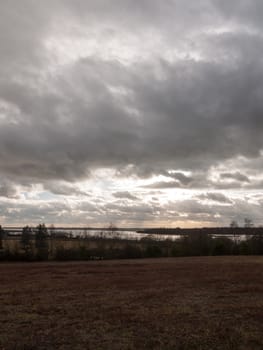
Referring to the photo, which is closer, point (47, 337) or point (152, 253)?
point (47, 337)

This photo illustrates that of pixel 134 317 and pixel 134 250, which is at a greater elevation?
pixel 134 317

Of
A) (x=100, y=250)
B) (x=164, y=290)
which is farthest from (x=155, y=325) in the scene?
(x=100, y=250)

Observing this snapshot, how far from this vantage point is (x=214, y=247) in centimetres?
6662

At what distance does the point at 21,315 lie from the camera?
13977mm

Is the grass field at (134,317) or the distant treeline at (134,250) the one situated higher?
the grass field at (134,317)

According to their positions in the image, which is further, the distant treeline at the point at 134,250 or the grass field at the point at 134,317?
the distant treeline at the point at 134,250

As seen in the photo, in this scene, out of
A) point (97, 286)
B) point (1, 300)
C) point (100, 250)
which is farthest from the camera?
point (100, 250)

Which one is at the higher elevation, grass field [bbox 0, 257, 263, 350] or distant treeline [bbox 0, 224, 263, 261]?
grass field [bbox 0, 257, 263, 350]

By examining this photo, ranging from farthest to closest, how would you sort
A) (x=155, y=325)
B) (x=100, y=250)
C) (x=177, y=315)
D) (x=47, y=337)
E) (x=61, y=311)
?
(x=100, y=250)
(x=61, y=311)
(x=177, y=315)
(x=155, y=325)
(x=47, y=337)

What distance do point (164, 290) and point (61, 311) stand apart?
24.2 feet

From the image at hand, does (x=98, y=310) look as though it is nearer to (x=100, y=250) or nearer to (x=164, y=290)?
(x=164, y=290)

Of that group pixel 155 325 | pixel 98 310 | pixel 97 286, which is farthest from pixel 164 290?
pixel 155 325

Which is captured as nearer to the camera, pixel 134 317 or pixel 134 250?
pixel 134 317

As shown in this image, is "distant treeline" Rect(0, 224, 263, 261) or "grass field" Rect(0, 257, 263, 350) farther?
"distant treeline" Rect(0, 224, 263, 261)
